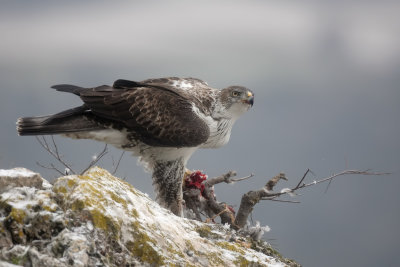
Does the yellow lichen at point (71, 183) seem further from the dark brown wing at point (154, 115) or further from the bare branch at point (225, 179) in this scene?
the bare branch at point (225, 179)

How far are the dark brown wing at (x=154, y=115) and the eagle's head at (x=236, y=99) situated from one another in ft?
1.85

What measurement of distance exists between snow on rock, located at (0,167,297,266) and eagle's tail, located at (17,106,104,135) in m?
2.82

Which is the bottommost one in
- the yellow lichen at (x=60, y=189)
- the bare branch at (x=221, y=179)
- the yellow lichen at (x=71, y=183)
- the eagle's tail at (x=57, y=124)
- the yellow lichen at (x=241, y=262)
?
the yellow lichen at (x=60, y=189)

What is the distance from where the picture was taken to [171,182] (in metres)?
7.57

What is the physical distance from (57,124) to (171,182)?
1916mm

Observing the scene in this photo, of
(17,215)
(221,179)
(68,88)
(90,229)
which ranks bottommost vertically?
(17,215)

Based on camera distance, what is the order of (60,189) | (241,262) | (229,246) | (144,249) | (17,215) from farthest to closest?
(229,246) < (241,262) < (60,189) < (144,249) < (17,215)

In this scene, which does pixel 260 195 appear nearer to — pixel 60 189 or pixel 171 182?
pixel 171 182

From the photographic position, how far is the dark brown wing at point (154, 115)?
7.22 metres

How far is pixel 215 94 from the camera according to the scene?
310 inches

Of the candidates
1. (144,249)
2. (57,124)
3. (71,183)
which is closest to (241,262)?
(144,249)

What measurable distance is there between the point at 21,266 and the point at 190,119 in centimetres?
421

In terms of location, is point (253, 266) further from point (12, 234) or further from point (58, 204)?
point (12, 234)

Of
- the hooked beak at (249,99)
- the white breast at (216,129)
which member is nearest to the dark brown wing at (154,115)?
the white breast at (216,129)
